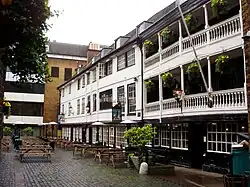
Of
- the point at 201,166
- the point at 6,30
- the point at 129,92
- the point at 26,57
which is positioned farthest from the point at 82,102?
the point at 6,30

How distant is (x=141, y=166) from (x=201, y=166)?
3498mm

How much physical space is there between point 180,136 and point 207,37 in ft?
→ 19.9

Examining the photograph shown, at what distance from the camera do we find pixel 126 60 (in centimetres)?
2419

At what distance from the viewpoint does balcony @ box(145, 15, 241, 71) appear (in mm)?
13091

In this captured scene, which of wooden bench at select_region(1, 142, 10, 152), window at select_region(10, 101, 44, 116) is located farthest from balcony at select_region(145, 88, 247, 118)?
window at select_region(10, 101, 44, 116)

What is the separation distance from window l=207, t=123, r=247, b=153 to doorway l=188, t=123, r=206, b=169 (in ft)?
1.45

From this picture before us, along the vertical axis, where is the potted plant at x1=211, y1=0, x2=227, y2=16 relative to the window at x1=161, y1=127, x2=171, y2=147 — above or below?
above

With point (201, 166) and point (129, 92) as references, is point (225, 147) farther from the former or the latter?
point (129, 92)

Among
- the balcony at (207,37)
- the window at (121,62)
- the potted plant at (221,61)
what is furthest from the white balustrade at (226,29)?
the window at (121,62)

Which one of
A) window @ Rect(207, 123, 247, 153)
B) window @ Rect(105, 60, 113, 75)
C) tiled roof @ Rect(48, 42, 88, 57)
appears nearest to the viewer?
window @ Rect(207, 123, 247, 153)

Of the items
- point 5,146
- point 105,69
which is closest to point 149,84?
point 105,69

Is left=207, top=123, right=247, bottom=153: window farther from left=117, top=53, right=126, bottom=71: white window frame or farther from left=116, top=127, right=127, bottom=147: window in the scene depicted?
left=116, top=127, right=127, bottom=147: window

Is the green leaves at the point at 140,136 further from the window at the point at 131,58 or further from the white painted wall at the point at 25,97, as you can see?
the white painted wall at the point at 25,97

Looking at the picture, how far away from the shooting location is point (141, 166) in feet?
48.2
